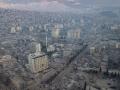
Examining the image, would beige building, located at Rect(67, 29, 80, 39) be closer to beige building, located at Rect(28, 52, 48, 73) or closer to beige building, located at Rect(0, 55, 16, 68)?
beige building, located at Rect(0, 55, 16, 68)

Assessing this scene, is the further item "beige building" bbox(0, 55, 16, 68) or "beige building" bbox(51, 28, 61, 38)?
"beige building" bbox(51, 28, 61, 38)

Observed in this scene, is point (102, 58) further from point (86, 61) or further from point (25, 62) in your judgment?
point (25, 62)

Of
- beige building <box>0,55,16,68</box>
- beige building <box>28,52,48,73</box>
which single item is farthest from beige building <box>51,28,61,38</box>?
beige building <box>28,52,48,73</box>

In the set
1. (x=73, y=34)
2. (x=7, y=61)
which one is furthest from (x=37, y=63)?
(x=73, y=34)

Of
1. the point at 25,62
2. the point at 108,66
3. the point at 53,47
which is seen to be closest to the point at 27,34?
the point at 53,47

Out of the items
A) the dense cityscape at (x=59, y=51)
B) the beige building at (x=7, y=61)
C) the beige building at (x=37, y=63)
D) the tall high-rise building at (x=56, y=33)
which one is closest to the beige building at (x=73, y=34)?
the dense cityscape at (x=59, y=51)

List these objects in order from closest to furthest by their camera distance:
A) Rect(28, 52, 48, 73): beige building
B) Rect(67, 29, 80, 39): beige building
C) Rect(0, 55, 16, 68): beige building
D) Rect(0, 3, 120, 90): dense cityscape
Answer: Rect(0, 3, 120, 90): dense cityscape, Rect(28, 52, 48, 73): beige building, Rect(0, 55, 16, 68): beige building, Rect(67, 29, 80, 39): beige building

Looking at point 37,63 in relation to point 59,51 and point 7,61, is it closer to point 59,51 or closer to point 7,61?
point 7,61

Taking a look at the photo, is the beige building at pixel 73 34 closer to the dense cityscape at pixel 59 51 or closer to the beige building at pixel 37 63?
the dense cityscape at pixel 59 51

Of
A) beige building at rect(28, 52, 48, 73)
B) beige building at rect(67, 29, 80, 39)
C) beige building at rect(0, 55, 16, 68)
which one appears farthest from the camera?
beige building at rect(67, 29, 80, 39)
